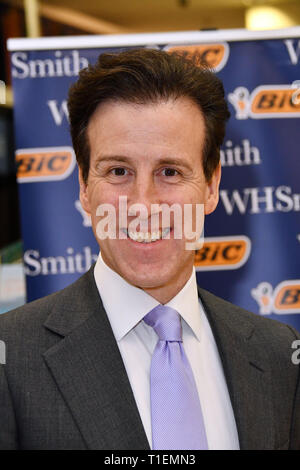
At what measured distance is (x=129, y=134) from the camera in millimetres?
1233

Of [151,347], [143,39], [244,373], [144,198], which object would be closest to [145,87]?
[144,198]

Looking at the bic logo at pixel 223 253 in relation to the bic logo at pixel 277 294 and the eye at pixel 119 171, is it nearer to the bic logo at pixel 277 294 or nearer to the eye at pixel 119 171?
the bic logo at pixel 277 294

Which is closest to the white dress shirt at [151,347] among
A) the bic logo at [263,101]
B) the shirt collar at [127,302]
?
the shirt collar at [127,302]

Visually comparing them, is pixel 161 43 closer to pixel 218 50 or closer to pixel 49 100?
pixel 218 50

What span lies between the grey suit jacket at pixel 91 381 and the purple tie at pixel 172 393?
0.05 m

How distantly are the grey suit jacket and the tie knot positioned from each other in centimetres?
10

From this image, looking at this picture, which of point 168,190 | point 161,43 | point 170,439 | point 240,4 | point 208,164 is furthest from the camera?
point 240,4

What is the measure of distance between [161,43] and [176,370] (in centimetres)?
127

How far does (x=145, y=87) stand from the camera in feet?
4.14

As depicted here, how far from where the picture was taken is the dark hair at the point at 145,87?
1.26m

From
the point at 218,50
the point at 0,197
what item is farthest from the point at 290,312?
the point at 0,197

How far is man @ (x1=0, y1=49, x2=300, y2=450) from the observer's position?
114 centimetres

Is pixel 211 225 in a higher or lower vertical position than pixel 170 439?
higher

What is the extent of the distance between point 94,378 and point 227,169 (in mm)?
1145
